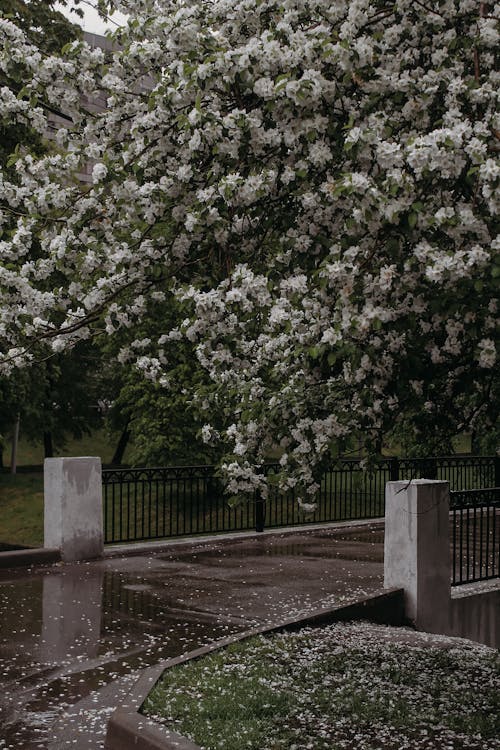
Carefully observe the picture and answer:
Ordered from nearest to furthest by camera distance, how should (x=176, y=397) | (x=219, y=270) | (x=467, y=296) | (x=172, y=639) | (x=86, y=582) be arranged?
(x=467, y=296)
(x=219, y=270)
(x=172, y=639)
(x=86, y=582)
(x=176, y=397)

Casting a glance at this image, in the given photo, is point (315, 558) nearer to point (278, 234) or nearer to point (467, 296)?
point (278, 234)

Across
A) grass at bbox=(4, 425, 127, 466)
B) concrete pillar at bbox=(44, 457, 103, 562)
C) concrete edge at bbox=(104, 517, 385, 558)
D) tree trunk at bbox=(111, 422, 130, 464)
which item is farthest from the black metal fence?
grass at bbox=(4, 425, 127, 466)

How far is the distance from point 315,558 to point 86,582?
4.02m

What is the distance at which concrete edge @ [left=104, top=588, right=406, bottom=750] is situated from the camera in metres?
5.80

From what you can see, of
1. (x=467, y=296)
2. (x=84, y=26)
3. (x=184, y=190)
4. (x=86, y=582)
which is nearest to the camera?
(x=467, y=296)

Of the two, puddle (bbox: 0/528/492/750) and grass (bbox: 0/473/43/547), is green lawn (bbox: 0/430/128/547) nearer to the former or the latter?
grass (bbox: 0/473/43/547)

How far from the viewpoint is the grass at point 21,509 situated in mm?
33875

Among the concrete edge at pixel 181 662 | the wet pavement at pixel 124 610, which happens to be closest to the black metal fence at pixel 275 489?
the wet pavement at pixel 124 610

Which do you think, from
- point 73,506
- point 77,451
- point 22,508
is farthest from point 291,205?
point 77,451

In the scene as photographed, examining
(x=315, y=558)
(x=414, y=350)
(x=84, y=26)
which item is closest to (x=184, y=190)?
(x=414, y=350)

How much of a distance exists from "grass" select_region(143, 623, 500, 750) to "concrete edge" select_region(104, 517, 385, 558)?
5682 mm

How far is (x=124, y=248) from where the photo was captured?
7.36 meters

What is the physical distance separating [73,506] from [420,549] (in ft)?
16.5

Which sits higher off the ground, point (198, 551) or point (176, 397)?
point (176, 397)
